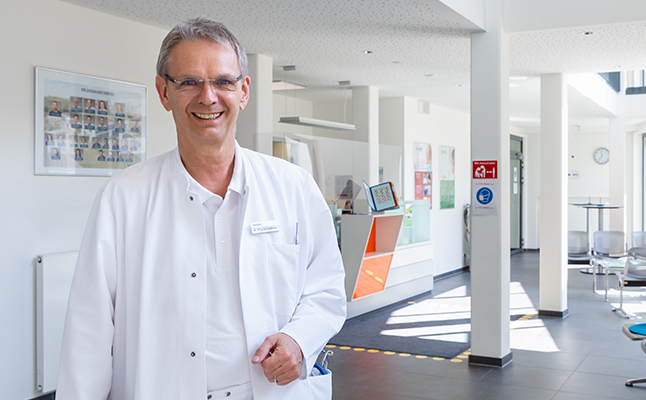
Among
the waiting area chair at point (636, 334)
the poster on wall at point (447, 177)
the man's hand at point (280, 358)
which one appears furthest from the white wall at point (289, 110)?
the man's hand at point (280, 358)

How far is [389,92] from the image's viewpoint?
950 centimetres

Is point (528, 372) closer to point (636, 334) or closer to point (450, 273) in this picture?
point (636, 334)

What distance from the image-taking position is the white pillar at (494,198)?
5555mm

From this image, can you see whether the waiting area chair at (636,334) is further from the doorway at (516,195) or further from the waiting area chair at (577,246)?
the doorway at (516,195)

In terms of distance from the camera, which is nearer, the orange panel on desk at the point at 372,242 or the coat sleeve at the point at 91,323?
the coat sleeve at the point at 91,323

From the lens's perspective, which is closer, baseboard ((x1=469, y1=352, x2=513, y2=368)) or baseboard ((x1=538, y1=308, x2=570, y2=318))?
baseboard ((x1=469, y1=352, x2=513, y2=368))

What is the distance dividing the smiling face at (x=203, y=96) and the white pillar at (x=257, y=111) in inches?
195

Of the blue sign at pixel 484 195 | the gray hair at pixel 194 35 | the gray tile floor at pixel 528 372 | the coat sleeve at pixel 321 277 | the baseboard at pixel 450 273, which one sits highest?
the gray hair at pixel 194 35

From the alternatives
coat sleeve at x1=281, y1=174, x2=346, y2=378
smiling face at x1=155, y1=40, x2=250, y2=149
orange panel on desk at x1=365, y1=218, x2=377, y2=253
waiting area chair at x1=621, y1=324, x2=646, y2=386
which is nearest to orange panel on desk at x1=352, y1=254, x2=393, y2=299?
orange panel on desk at x1=365, y1=218, x2=377, y2=253

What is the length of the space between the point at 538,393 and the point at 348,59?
153 inches

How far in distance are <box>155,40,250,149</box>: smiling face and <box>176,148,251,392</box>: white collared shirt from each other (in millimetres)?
114

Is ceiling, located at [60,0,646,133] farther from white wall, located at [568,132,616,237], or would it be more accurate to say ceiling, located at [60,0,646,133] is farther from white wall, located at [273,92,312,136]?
white wall, located at [568,132,616,237]

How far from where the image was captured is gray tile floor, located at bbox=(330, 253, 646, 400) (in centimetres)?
493

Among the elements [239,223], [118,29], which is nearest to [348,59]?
[118,29]
